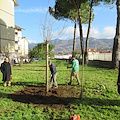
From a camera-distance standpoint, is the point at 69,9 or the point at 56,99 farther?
the point at 69,9

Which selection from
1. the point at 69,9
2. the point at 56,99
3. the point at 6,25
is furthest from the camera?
the point at 6,25

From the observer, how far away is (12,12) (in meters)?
21.4

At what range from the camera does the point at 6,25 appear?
2023 centimetres

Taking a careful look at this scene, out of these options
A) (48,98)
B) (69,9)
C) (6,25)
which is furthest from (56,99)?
(6,25)

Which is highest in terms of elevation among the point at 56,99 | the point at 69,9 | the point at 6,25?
the point at 69,9

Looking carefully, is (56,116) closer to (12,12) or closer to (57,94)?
(57,94)

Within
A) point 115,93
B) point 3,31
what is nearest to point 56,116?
point 115,93

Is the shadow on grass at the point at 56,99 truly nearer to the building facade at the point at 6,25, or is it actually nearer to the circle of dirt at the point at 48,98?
the circle of dirt at the point at 48,98

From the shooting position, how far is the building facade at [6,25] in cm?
1908

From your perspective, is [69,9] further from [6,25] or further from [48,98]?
[48,98]

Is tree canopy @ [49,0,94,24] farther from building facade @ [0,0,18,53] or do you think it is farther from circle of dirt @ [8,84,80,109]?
circle of dirt @ [8,84,80,109]

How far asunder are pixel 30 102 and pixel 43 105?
50cm

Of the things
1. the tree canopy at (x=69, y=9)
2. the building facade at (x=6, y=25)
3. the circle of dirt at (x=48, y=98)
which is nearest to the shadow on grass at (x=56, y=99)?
the circle of dirt at (x=48, y=98)

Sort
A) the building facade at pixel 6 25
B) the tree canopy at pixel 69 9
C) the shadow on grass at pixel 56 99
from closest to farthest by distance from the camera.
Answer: the shadow on grass at pixel 56 99, the tree canopy at pixel 69 9, the building facade at pixel 6 25
